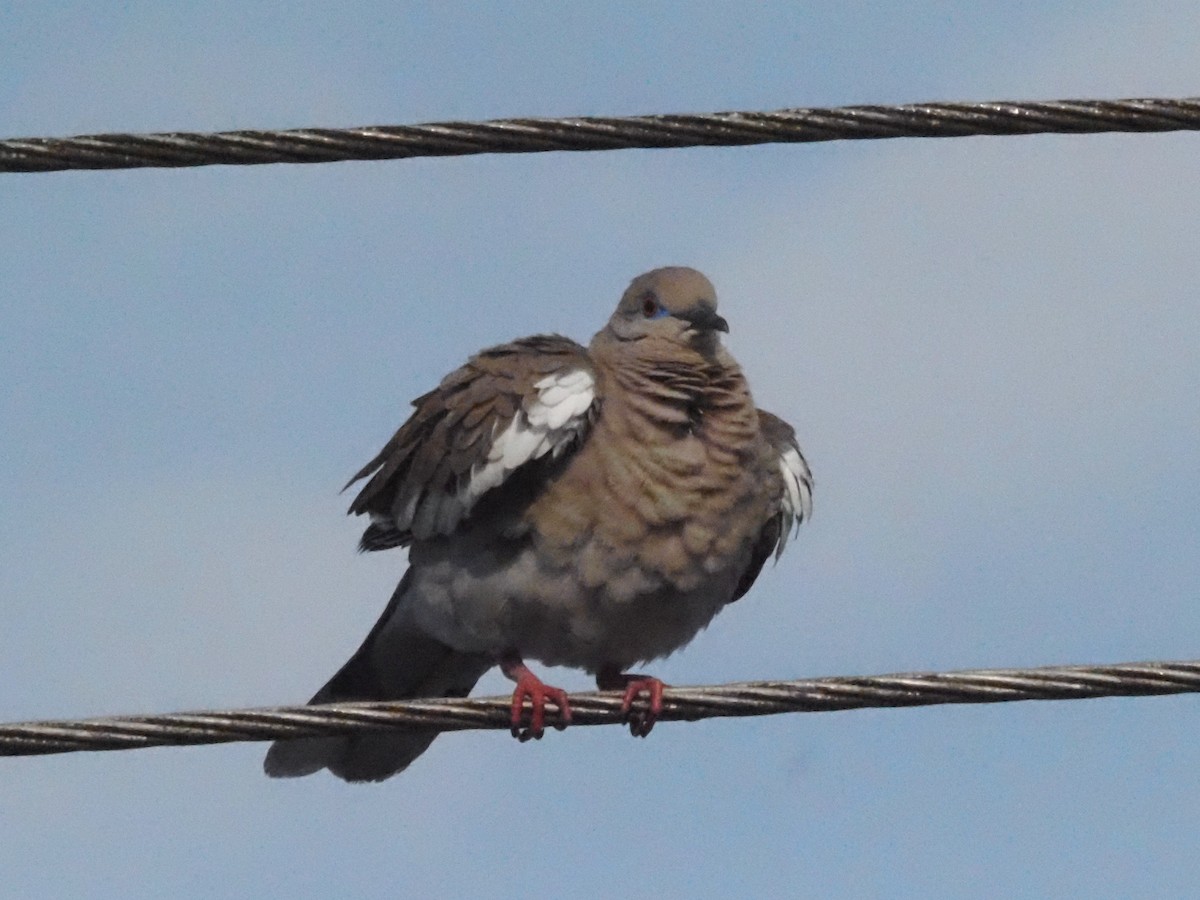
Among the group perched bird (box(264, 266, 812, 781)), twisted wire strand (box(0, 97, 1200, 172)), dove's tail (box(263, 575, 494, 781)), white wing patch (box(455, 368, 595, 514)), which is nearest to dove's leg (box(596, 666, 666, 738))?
perched bird (box(264, 266, 812, 781))

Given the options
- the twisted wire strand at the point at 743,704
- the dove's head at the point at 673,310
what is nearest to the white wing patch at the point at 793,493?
the dove's head at the point at 673,310

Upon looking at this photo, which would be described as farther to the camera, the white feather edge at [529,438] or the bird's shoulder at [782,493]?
the bird's shoulder at [782,493]

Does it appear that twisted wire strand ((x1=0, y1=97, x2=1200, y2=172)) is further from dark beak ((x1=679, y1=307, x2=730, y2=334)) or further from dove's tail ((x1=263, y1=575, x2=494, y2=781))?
dove's tail ((x1=263, y1=575, x2=494, y2=781))

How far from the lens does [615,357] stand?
20.7ft

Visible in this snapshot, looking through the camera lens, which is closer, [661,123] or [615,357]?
[661,123]

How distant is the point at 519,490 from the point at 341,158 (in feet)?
5.37

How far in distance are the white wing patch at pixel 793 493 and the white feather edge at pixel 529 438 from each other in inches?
26.6

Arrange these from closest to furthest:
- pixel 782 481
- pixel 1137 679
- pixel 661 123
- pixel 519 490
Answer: pixel 1137 679, pixel 661 123, pixel 519 490, pixel 782 481

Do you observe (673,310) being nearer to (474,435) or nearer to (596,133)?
(474,435)

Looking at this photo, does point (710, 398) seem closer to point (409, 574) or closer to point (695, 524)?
point (695, 524)

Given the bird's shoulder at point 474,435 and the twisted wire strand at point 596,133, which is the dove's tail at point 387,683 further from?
the twisted wire strand at point 596,133

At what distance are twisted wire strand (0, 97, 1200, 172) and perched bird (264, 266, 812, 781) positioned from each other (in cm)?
145

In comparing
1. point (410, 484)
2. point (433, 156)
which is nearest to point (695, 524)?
point (410, 484)

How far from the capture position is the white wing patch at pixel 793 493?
20.9 feet
